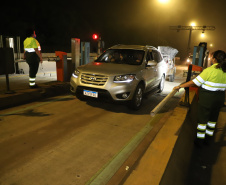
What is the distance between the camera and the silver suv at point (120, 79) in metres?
5.54

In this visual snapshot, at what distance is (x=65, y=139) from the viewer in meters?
4.21

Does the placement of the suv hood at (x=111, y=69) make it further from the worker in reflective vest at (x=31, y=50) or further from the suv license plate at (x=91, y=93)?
the worker in reflective vest at (x=31, y=50)

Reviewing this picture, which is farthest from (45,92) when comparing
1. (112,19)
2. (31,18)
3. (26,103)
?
(112,19)

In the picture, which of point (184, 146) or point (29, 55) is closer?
point (184, 146)

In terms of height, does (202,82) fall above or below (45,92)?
above

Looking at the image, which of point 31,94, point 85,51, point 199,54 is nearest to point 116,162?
point 31,94

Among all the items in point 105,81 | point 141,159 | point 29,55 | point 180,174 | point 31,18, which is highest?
point 31,18

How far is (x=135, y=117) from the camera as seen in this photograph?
5.72 m

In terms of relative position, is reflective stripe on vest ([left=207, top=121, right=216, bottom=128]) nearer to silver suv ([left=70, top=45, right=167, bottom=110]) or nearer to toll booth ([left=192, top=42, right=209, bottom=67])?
silver suv ([left=70, top=45, right=167, bottom=110])

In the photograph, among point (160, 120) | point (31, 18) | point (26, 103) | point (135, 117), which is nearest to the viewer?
point (160, 120)

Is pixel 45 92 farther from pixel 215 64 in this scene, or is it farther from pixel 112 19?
pixel 112 19

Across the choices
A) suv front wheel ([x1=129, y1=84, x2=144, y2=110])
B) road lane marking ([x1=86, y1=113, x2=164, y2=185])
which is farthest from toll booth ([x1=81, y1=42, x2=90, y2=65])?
road lane marking ([x1=86, y1=113, x2=164, y2=185])

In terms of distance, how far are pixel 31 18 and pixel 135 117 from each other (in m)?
46.5

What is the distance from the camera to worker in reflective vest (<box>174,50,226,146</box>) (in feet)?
12.9
